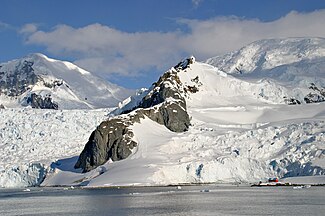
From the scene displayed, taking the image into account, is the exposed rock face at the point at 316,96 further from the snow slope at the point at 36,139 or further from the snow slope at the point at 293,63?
the snow slope at the point at 36,139

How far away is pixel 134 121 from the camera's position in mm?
125812

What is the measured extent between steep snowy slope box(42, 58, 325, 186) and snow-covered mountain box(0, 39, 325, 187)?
0.19 metres

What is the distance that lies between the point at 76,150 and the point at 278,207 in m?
81.3

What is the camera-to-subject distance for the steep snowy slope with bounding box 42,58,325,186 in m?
105

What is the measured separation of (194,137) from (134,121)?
14.0m

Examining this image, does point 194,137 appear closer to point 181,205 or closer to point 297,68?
point 181,205

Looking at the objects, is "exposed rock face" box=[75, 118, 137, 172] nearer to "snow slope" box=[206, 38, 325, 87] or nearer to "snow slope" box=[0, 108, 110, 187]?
"snow slope" box=[0, 108, 110, 187]

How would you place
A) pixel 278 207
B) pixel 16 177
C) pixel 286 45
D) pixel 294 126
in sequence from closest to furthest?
pixel 278 207
pixel 294 126
pixel 16 177
pixel 286 45

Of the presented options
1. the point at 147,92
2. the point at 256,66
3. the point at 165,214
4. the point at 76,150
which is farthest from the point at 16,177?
the point at 256,66

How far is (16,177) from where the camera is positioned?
127 m

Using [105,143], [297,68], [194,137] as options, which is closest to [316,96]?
[297,68]

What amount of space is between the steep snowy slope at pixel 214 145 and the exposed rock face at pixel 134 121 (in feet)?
0.99

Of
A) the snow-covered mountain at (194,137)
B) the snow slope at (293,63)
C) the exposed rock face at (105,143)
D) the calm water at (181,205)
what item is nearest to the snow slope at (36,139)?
the snow-covered mountain at (194,137)

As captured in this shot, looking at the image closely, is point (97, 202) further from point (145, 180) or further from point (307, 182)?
point (307, 182)
